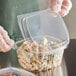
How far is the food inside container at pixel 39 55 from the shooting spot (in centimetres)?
78

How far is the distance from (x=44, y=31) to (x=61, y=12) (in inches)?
4.6

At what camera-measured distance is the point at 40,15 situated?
886 millimetres

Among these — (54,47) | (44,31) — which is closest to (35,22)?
(44,31)

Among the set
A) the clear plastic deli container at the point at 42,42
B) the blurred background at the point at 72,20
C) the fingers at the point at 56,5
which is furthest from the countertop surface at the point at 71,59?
the blurred background at the point at 72,20

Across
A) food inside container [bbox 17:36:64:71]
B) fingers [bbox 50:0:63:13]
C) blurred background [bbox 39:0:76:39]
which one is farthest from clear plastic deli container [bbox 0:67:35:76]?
blurred background [bbox 39:0:76:39]

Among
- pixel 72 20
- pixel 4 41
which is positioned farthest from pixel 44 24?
pixel 72 20

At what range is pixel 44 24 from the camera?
95 centimetres

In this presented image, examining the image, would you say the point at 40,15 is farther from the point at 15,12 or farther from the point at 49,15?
the point at 15,12

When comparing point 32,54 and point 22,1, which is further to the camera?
point 22,1

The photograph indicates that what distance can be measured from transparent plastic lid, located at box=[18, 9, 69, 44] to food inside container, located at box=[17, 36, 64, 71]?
5 centimetres

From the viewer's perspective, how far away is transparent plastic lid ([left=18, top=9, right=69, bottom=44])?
86cm

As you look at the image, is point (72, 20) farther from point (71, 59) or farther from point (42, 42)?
point (42, 42)

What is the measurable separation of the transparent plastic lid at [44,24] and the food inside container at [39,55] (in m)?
0.05

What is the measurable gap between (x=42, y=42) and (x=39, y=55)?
0.30 feet
